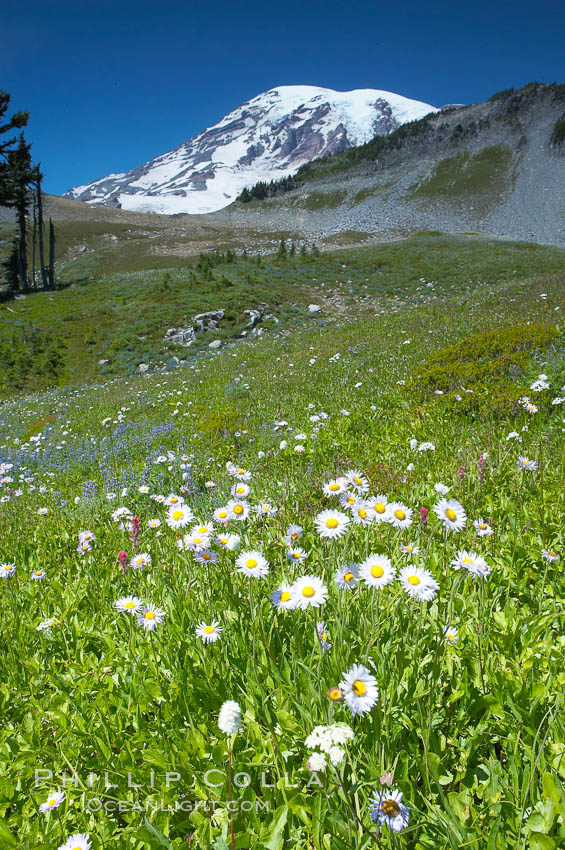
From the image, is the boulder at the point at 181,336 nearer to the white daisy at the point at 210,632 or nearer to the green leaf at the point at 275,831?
the white daisy at the point at 210,632

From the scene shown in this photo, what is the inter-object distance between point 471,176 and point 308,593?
11666cm

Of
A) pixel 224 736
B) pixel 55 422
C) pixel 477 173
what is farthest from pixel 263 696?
pixel 477 173

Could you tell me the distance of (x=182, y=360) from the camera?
829 inches

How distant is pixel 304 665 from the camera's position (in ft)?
5.99

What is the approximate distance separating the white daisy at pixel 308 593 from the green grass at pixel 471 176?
10153 centimetres

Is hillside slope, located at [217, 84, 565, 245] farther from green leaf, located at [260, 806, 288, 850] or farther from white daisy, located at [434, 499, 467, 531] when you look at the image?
green leaf, located at [260, 806, 288, 850]

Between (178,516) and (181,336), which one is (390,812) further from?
(181,336)

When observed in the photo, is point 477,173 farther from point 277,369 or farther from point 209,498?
point 209,498

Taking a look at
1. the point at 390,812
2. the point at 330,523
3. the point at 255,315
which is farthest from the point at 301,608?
the point at 255,315

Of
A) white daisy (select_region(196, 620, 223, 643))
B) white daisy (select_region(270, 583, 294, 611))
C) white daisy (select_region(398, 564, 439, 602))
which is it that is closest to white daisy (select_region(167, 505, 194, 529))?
white daisy (select_region(196, 620, 223, 643))

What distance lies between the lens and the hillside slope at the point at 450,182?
75875 mm

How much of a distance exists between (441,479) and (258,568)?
2.69 m

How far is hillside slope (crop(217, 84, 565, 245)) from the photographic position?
249 feet

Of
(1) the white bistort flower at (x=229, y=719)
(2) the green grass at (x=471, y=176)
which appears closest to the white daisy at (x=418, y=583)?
(1) the white bistort flower at (x=229, y=719)
